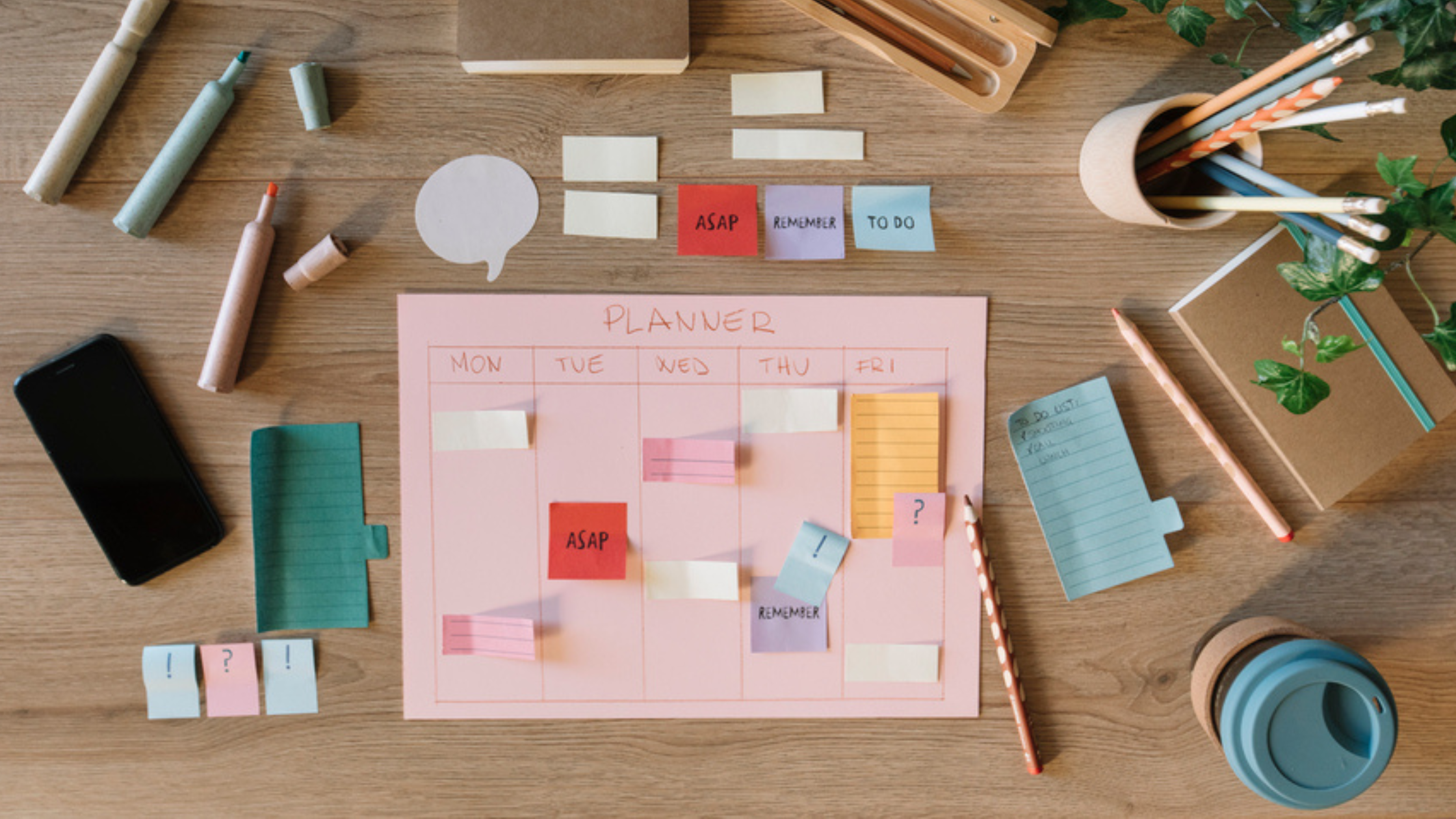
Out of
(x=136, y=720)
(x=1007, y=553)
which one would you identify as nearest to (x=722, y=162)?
(x=1007, y=553)

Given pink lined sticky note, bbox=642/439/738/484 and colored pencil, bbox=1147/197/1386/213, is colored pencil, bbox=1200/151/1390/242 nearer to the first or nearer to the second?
colored pencil, bbox=1147/197/1386/213

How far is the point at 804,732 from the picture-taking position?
83 centimetres

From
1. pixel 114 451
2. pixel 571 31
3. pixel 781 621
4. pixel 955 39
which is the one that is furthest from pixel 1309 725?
pixel 114 451

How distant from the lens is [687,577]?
0.81 metres

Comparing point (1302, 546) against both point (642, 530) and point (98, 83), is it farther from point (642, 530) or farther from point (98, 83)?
point (98, 83)

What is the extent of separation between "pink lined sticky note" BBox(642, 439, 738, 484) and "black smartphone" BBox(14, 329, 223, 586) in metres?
0.44

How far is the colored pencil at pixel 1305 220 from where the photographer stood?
618 mm

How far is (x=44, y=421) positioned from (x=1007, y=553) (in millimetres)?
951

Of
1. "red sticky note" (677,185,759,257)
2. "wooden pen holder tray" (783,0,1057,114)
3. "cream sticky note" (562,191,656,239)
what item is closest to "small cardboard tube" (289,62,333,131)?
"cream sticky note" (562,191,656,239)

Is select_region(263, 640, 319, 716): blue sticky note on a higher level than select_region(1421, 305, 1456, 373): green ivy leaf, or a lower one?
lower

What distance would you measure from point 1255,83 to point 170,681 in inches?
44.4

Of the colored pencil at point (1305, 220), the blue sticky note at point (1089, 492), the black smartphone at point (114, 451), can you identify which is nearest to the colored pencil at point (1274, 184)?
the colored pencil at point (1305, 220)

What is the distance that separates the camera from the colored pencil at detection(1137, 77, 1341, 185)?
0.60 meters

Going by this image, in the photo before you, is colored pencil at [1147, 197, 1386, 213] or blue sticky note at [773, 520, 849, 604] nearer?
colored pencil at [1147, 197, 1386, 213]
